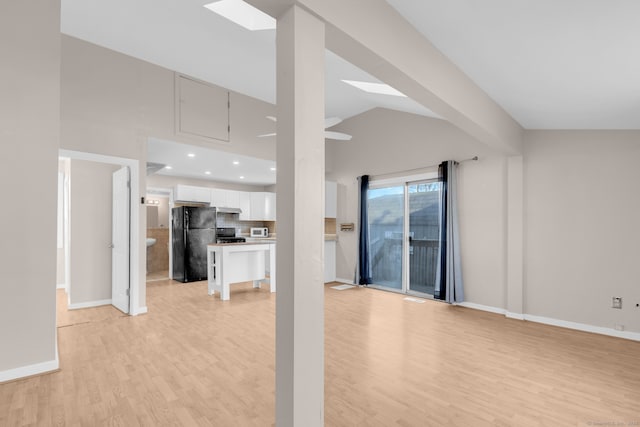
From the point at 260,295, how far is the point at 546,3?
16.5ft

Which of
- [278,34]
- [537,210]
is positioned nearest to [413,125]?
[537,210]

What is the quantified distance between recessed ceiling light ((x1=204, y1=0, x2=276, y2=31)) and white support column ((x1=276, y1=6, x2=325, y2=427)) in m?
1.71

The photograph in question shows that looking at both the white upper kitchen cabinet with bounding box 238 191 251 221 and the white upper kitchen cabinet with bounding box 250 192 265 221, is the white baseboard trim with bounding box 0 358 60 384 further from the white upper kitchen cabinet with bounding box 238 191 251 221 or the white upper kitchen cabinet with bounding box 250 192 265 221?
the white upper kitchen cabinet with bounding box 250 192 265 221

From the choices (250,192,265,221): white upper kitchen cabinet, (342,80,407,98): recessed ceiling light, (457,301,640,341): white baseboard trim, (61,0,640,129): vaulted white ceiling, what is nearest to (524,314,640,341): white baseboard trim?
(457,301,640,341): white baseboard trim

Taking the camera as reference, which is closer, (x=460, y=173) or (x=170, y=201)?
(x=460, y=173)

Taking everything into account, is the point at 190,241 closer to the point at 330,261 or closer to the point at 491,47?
the point at 330,261

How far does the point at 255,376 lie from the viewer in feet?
7.98

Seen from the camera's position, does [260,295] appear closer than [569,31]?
No

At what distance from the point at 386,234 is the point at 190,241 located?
4108mm

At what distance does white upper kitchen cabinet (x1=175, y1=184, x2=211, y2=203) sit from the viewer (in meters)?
6.85

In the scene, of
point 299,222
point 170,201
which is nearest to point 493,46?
point 299,222

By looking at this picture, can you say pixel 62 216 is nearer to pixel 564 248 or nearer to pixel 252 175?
pixel 252 175

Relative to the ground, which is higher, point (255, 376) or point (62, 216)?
point (62, 216)

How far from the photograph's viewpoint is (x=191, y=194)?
705cm
